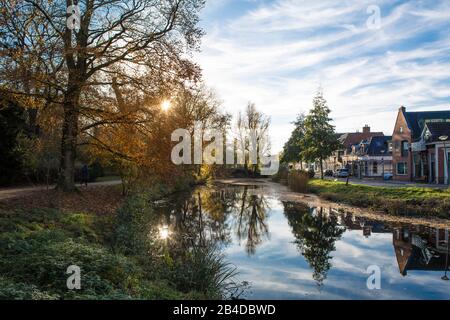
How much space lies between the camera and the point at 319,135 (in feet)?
130

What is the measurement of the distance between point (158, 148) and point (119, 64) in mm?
4865

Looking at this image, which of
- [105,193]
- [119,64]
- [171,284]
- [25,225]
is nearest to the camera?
[171,284]

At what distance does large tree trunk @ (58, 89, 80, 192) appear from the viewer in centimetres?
1424

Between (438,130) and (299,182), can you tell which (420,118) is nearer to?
(438,130)

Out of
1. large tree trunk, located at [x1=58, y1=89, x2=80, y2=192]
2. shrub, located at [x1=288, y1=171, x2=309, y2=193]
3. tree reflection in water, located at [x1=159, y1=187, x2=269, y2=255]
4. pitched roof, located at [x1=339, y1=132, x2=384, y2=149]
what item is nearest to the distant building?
pitched roof, located at [x1=339, y1=132, x2=384, y2=149]

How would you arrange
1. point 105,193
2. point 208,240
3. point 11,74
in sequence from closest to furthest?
point 11,74
point 208,240
point 105,193

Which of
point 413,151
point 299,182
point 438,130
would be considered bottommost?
point 299,182

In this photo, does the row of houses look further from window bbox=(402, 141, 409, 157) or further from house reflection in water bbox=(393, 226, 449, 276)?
house reflection in water bbox=(393, 226, 449, 276)

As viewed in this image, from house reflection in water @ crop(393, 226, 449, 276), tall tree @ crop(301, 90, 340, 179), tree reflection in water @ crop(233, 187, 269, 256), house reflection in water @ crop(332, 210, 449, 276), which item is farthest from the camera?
tall tree @ crop(301, 90, 340, 179)

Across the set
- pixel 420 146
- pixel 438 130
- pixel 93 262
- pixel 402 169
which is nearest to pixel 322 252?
pixel 93 262

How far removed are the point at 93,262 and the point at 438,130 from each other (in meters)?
36.9

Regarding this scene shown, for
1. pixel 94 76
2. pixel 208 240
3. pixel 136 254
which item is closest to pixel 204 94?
pixel 94 76

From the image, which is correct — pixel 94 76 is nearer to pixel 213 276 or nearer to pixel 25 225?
pixel 25 225

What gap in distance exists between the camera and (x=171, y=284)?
8727 mm
